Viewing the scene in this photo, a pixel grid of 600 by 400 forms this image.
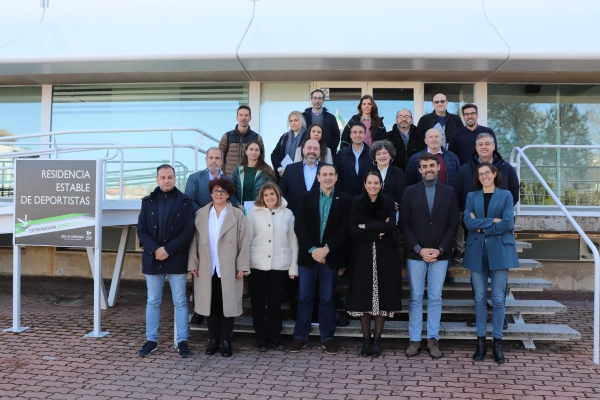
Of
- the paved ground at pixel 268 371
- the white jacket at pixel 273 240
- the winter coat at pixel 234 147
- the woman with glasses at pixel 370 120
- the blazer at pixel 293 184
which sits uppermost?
the woman with glasses at pixel 370 120

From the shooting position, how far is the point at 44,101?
414 inches

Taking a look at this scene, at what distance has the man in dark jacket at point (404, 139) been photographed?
627cm

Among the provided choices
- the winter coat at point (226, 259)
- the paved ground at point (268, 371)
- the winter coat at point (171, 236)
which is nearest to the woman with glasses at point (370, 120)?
the winter coat at point (226, 259)

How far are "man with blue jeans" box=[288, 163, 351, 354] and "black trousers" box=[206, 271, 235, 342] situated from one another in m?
0.68

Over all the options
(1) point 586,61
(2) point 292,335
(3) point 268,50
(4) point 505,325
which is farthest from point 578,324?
(3) point 268,50

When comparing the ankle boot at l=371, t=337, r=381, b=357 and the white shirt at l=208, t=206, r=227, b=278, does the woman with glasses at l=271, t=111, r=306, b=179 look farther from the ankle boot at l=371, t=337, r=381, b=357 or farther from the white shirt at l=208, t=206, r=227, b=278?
the ankle boot at l=371, t=337, r=381, b=357

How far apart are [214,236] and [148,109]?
5844mm

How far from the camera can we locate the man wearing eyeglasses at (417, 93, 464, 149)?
255 inches

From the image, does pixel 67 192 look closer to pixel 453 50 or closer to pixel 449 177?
pixel 449 177

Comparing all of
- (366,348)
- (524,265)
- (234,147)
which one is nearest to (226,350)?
(366,348)

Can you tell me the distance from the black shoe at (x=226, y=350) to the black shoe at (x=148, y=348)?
710 millimetres

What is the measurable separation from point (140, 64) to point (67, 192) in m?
3.70

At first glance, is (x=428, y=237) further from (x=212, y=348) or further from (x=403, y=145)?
(x=212, y=348)

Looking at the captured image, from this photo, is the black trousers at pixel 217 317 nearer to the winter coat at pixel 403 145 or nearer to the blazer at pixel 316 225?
the blazer at pixel 316 225
